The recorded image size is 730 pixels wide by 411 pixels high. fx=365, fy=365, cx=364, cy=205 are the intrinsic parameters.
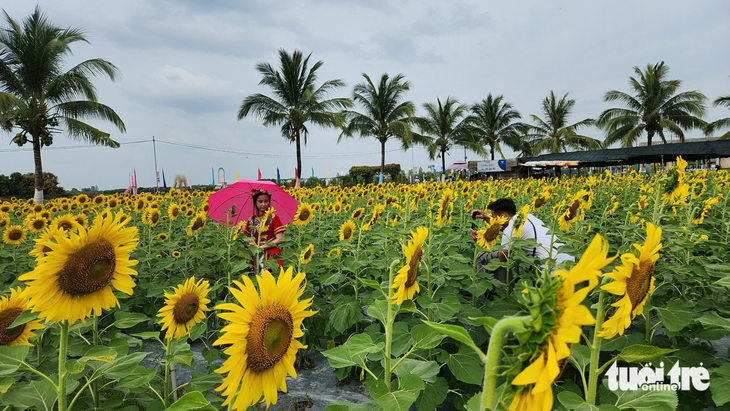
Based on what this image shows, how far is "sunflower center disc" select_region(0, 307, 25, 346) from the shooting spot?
1.29m

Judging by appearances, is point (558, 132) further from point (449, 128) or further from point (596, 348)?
point (596, 348)

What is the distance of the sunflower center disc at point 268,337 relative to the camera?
34.1 inches

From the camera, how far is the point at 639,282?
0.93m

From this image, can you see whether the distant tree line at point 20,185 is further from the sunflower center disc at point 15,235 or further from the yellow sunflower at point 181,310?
the yellow sunflower at point 181,310

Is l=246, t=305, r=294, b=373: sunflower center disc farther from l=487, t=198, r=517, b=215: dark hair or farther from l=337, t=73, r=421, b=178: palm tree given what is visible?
l=337, t=73, r=421, b=178: palm tree

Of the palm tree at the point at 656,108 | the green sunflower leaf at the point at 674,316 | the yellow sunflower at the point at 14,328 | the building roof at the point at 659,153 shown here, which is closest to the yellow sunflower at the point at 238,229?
the yellow sunflower at the point at 14,328

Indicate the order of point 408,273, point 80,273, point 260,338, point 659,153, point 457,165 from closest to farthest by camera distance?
1. point 260,338
2. point 80,273
3. point 408,273
4. point 659,153
5. point 457,165

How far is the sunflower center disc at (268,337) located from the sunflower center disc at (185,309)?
0.76 m

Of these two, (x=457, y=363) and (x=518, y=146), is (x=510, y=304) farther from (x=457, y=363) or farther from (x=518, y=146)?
Result: (x=518, y=146)

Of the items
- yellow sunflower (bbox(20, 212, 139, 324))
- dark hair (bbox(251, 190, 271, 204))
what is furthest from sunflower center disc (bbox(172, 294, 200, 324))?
dark hair (bbox(251, 190, 271, 204))

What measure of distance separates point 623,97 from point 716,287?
1169 inches

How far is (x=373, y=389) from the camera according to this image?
1015mm

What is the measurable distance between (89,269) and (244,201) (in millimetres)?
2729

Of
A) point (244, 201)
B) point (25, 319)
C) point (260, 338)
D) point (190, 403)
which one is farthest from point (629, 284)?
point (244, 201)
